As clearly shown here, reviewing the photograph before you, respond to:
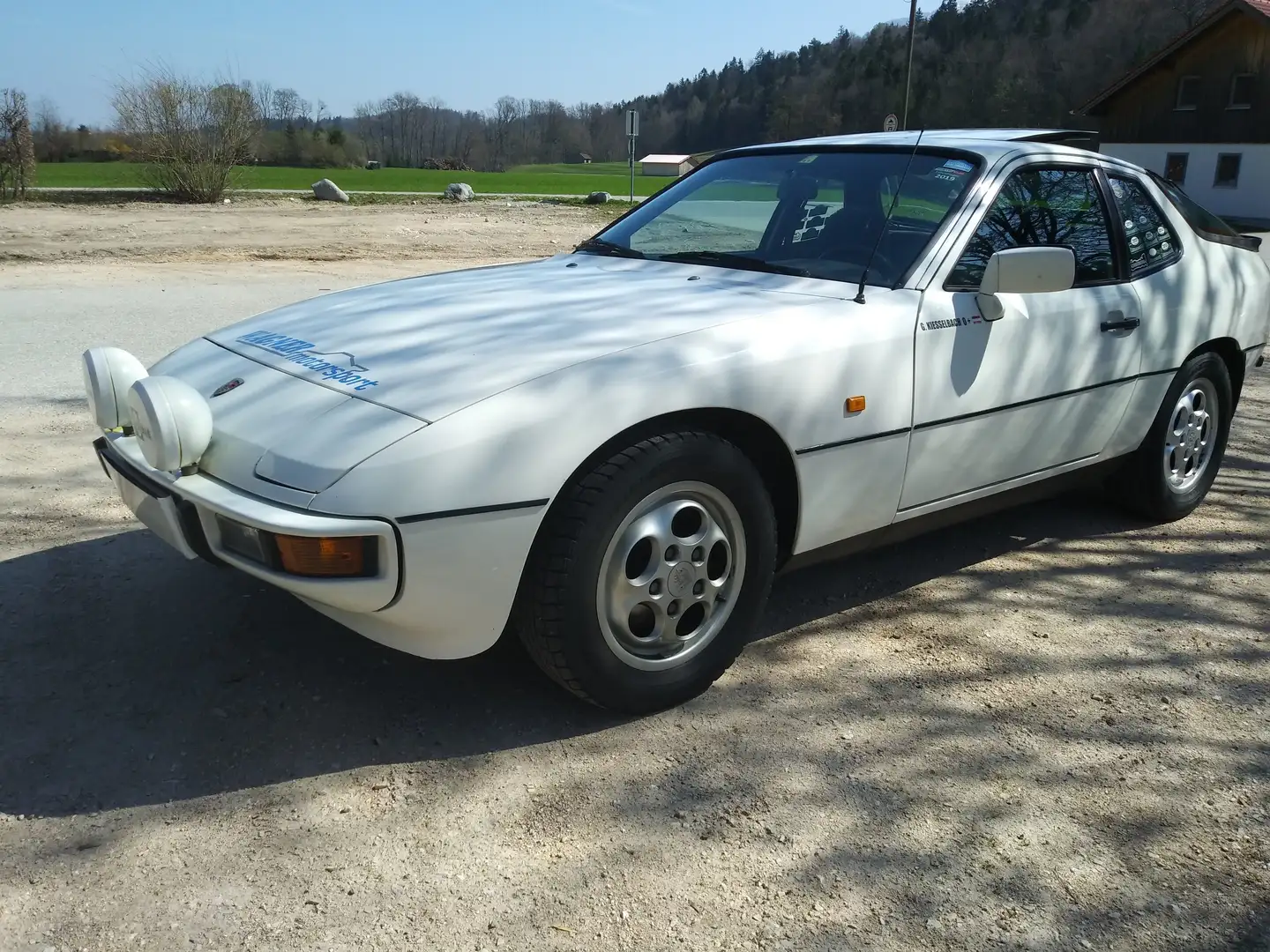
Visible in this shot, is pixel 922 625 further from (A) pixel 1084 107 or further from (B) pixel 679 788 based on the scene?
(A) pixel 1084 107

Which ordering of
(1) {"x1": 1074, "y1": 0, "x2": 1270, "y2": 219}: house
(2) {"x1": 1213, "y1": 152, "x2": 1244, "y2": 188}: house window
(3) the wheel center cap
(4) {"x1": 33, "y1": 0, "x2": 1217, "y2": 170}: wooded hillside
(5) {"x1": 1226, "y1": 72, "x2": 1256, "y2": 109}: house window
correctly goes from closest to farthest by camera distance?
1. (3) the wheel center cap
2. (1) {"x1": 1074, "y1": 0, "x2": 1270, "y2": 219}: house
3. (2) {"x1": 1213, "y1": 152, "x2": 1244, "y2": 188}: house window
4. (5) {"x1": 1226, "y1": 72, "x2": 1256, "y2": 109}: house window
5. (4) {"x1": 33, "y1": 0, "x2": 1217, "y2": 170}: wooded hillside

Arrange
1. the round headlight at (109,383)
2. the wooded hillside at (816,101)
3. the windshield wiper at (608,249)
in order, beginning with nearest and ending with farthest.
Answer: the round headlight at (109,383) → the windshield wiper at (608,249) → the wooded hillside at (816,101)

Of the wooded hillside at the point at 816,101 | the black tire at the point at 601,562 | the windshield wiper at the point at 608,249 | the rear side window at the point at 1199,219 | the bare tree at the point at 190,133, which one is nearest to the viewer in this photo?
the black tire at the point at 601,562

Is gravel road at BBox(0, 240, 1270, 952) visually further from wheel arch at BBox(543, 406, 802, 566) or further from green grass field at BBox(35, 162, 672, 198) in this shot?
green grass field at BBox(35, 162, 672, 198)

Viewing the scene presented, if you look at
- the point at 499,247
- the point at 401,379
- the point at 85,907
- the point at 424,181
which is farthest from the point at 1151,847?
the point at 424,181

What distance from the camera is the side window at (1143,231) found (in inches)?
157

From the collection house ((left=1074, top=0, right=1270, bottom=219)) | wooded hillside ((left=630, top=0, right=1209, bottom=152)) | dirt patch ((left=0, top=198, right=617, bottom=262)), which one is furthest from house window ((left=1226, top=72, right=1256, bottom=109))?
dirt patch ((left=0, top=198, right=617, bottom=262))

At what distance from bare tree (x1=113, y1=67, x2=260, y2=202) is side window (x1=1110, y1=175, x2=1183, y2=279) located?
25.6 meters

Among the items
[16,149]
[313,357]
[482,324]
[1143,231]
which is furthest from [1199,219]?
[16,149]

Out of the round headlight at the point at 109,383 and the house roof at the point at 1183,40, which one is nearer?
the round headlight at the point at 109,383

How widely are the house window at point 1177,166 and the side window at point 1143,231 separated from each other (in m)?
37.1

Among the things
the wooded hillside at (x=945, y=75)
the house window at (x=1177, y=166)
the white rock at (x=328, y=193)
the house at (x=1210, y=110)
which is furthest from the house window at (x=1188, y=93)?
the white rock at (x=328, y=193)

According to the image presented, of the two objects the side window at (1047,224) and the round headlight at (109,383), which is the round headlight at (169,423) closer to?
the round headlight at (109,383)

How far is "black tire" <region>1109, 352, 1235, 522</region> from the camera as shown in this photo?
421 centimetres
